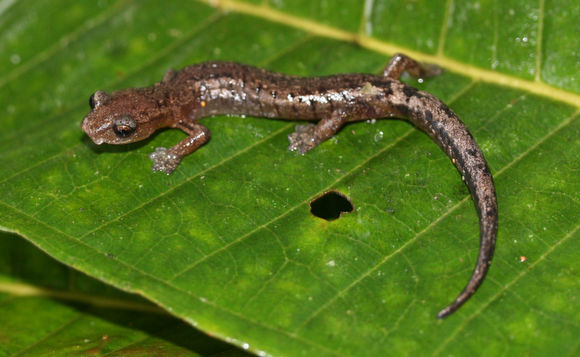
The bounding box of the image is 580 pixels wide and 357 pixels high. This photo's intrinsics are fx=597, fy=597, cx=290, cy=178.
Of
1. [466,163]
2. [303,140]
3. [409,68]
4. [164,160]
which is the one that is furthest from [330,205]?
[409,68]

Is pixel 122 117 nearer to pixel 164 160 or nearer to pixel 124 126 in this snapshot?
pixel 124 126

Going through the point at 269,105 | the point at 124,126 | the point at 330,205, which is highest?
the point at 124,126

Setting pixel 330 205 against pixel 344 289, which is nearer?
pixel 344 289

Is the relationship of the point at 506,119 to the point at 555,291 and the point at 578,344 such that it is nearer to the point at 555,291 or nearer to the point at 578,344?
the point at 555,291

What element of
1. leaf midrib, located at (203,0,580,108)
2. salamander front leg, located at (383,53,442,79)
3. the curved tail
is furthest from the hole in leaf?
leaf midrib, located at (203,0,580,108)

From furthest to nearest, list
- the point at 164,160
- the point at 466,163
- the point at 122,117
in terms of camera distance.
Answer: the point at 122,117 < the point at 164,160 < the point at 466,163

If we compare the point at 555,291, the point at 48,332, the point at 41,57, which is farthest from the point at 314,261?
the point at 41,57

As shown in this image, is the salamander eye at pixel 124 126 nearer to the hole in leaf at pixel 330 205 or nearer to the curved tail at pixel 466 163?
the hole in leaf at pixel 330 205
